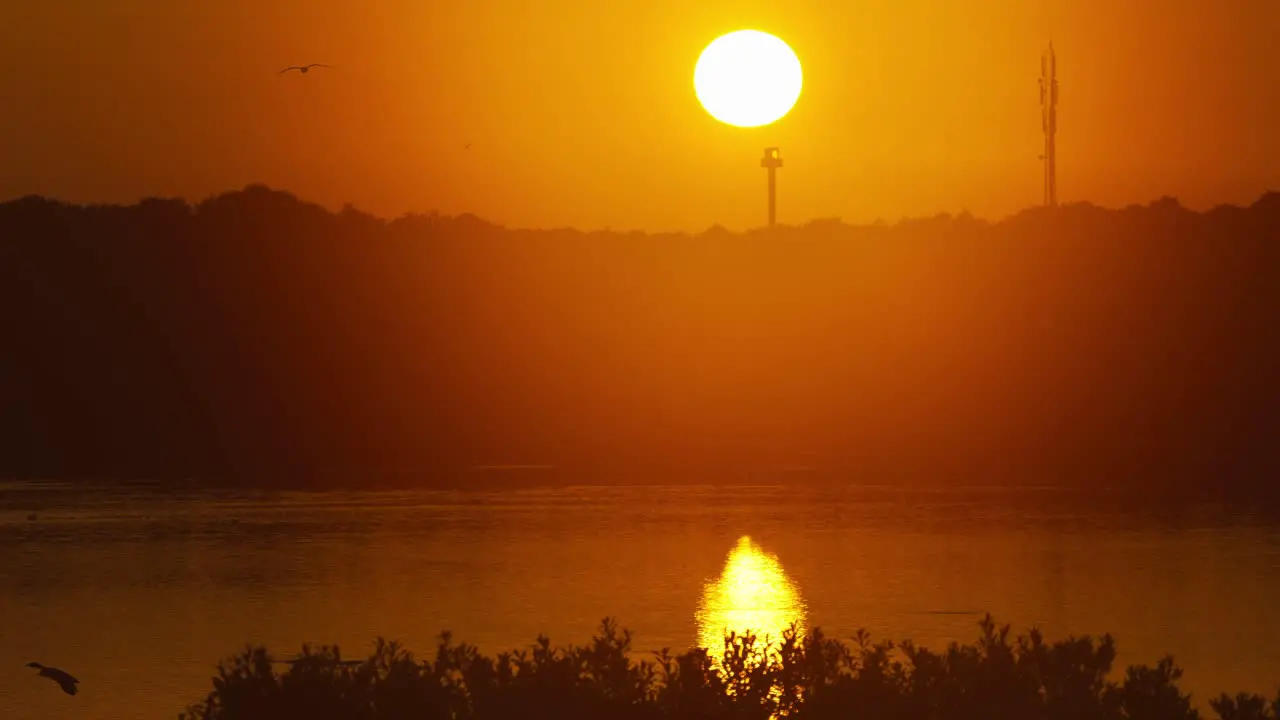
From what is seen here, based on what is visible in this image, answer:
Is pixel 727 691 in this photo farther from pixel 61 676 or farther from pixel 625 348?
pixel 625 348

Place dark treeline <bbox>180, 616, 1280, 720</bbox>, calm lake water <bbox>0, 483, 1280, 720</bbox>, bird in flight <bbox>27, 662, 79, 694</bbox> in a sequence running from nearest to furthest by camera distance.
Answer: dark treeline <bbox>180, 616, 1280, 720</bbox>
bird in flight <bbox>27, 662, 79, 694</bbox>
calm lake water <bbox>0, 483, 1280, 720</bbox>

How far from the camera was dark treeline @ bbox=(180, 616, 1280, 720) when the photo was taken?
11594mm

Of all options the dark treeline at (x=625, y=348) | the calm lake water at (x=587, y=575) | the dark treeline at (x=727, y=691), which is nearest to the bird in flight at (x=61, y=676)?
the dark treeline at (x=727, y=691)

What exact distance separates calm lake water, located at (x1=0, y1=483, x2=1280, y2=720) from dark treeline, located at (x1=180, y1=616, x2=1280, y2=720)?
6.95 metres

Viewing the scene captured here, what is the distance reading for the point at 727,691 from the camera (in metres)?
11.9

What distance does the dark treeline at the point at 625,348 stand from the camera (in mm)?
57750

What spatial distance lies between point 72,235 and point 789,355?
31.6m

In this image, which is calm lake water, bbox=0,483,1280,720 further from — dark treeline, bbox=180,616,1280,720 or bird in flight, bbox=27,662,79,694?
dark treeline, bbox=180,616,1280,720

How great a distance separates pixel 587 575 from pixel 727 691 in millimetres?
16138

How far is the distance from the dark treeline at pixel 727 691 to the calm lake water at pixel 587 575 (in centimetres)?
695

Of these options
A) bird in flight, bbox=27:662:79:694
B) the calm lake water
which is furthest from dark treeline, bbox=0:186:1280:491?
bird in flight, bbox=27:662:79:694

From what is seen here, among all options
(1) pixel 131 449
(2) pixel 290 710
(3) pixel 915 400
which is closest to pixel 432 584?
(2) pixel 290 710

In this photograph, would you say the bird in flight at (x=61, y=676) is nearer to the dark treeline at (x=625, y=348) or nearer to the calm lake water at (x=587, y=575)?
the calm lake water at (x=587, y=575)

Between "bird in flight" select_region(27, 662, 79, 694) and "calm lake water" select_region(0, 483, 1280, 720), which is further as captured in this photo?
"calm lake water" select_region(0, 483, 1280, 720)
